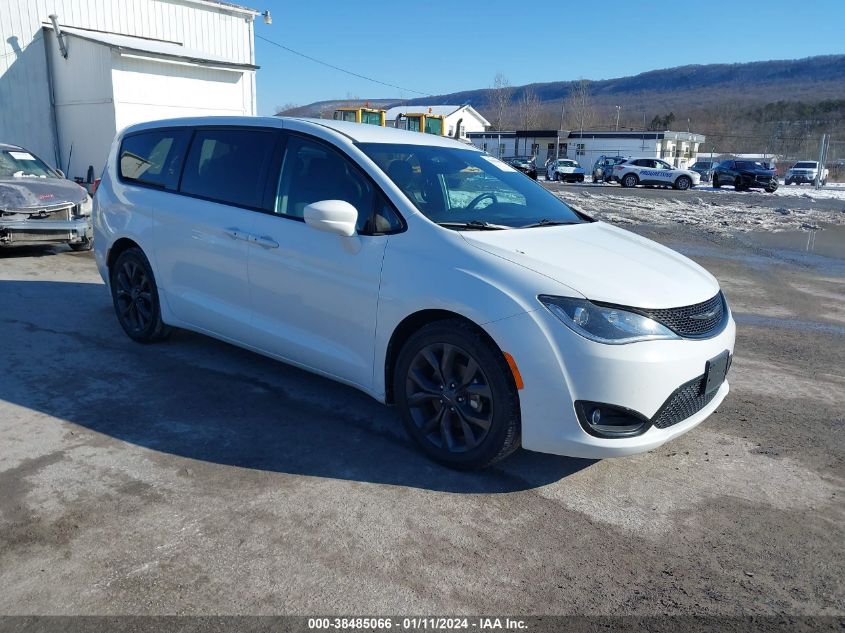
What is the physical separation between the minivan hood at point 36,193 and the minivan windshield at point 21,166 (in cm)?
30

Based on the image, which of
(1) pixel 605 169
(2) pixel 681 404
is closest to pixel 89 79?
(2) pixel 681 404

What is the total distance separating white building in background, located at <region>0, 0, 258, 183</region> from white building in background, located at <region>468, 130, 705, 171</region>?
47.9 m

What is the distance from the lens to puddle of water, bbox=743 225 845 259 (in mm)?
13133

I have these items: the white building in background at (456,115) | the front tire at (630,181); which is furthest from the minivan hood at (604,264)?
the white building in background at (456,115)

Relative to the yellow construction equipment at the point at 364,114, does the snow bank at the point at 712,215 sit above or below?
below

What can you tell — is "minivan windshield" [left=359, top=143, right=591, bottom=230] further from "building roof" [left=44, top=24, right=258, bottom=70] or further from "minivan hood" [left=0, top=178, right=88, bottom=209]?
"building roof" [left=44, top=24, right=258, bottom=70]

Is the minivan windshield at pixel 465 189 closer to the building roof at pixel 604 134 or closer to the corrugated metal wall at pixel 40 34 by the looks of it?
the corrugated metal wall at pixel 40 34

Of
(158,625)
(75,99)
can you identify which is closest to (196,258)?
(158,625)

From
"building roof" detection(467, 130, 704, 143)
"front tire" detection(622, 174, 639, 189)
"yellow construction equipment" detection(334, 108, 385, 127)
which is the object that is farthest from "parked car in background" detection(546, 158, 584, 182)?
"building roof" detection(467, 130, 704, 143)

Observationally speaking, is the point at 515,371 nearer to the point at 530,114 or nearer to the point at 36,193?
the point at 36,193

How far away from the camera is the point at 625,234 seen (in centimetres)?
451

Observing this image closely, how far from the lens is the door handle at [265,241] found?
4.29 m

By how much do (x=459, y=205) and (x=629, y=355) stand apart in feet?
4.91

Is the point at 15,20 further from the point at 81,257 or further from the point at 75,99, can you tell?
the point at 81,257
